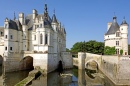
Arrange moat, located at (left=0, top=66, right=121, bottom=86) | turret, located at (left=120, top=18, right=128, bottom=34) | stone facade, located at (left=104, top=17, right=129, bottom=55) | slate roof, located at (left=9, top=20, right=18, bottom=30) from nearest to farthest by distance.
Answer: moat, located at (left=0, top=66, right=121, bottom=86) < slate roof, located at (left=9, top=20, right=18, bottom=30) < turret, located at (left=120, top=18, right=128, bottom=34) < stone facade, located at (left=104, top=17, right=129, bottom=55)

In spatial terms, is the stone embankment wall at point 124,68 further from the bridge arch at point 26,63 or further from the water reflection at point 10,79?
the bridge arch at point 26,63

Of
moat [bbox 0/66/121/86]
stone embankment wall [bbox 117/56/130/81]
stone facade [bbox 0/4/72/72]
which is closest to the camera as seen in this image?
stone embankment wall [bbox 117/56/130/81]

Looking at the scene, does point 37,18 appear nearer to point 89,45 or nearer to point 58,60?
point 58,60

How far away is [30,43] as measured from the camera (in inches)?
1534

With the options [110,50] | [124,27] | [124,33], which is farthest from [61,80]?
[124,27]

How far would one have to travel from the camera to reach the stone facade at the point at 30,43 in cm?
3195

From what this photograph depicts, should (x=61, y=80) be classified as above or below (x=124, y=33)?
below

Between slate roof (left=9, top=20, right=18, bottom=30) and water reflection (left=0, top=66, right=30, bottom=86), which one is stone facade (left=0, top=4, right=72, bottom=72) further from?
water reflection (left=0, top=66, right=30, bottom=86)

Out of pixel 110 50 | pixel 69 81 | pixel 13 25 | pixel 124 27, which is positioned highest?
pixel 13 25

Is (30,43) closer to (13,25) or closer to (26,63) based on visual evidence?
(26,63)

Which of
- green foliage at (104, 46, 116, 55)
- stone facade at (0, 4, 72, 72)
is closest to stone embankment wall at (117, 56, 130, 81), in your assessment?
stone facade at (0, 4, 72, 72)

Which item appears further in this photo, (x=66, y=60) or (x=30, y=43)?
(x=66, y=60)

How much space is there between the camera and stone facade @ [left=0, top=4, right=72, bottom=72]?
31950 millimetres

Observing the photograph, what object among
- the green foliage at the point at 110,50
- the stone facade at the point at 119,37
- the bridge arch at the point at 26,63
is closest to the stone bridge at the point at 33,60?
the bridge arch at the point at 26,63
